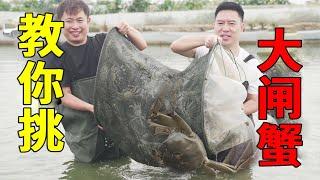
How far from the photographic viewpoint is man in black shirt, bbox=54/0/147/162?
17.9ft

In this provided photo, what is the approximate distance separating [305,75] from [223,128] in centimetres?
875

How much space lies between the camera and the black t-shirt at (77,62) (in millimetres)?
5578

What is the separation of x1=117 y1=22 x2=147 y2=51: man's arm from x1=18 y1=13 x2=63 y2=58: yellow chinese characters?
0.81m

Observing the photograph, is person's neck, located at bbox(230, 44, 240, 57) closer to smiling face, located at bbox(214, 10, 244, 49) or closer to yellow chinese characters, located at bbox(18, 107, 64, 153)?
smiling face, located at bbox(214, 10, 244, 49)

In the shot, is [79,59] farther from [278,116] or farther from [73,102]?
[278,116]

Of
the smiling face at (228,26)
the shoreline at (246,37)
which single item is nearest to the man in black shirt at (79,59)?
the smiling face at (228,26)

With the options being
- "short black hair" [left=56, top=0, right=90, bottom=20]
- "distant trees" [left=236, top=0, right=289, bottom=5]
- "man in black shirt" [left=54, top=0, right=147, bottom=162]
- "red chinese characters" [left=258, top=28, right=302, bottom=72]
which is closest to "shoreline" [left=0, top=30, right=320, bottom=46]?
"distant trees" [left=236, top=0, right=289, bottom=5]

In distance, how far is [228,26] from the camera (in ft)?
16.9

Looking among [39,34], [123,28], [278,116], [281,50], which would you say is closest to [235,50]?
[281,50]

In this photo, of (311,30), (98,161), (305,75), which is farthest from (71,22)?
(311,30)

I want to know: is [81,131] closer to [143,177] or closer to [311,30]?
[143,177]

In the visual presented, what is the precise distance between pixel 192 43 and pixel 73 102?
1.45 meters

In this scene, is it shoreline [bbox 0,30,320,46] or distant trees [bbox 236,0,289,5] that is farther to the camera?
distant trees [bbox 236,0,289,5]

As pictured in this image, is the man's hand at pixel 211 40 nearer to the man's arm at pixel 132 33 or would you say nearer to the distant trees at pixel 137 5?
the man's arm at pixel 132 33
